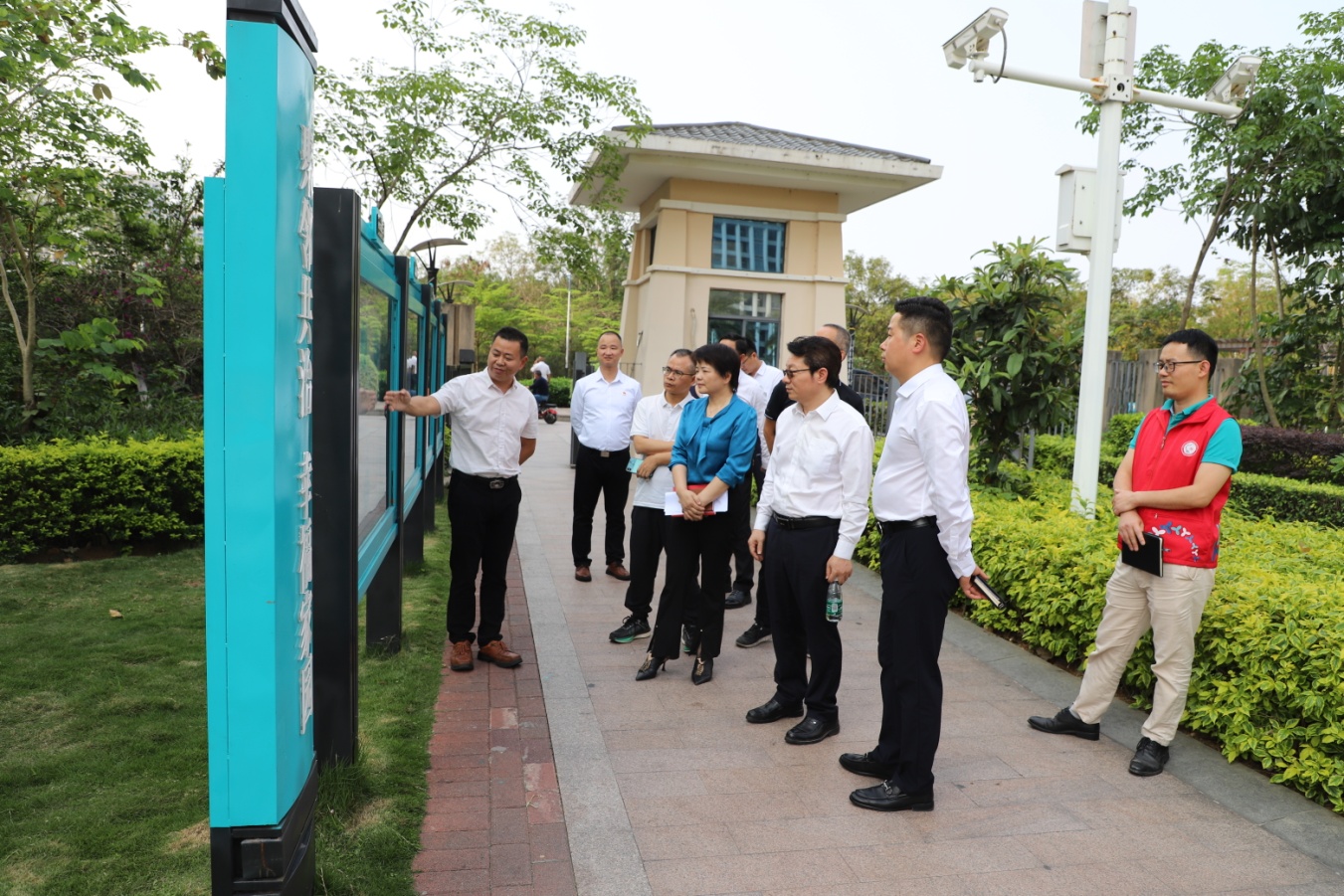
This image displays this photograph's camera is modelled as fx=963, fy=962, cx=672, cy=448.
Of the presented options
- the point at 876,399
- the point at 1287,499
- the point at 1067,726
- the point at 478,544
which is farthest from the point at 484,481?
the point at 876,399

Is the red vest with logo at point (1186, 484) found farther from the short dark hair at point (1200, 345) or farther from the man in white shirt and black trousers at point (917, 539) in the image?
the man in white shirt and black trousers at point (917, 539)

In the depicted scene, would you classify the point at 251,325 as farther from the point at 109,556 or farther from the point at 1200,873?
the point at 109,556

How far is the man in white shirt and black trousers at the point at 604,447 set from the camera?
743 centimetres

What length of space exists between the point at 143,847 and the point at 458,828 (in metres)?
1.03

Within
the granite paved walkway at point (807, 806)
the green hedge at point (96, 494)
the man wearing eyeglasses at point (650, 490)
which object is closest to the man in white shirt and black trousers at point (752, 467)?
the man wearing eyeglasses at point (650, 490)

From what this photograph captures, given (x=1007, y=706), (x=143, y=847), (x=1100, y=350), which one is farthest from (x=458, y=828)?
(x=1100, y=350)

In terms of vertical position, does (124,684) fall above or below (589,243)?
below

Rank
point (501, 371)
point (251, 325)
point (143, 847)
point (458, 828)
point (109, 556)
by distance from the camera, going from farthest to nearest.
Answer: point (109, 556) → point (501, 371) → point (458, 828) → point (143, 847) → point (251, 325)

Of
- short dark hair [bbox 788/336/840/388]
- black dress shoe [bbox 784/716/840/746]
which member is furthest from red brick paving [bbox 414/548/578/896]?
short dark hair [bbox 788/336/840/388]

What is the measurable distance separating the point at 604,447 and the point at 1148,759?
4.43m

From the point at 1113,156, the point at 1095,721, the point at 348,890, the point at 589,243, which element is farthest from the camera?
the point at 589,243

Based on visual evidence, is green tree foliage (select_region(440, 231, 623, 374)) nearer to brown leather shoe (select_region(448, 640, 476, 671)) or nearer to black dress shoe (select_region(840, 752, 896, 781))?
brown leather shoe (select_region(448, 640, 476, 671))

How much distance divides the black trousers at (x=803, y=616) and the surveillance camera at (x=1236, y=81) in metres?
4.96

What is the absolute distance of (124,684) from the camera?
15.6ft
